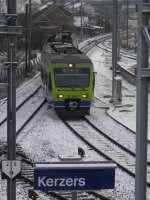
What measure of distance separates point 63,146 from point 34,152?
124cm

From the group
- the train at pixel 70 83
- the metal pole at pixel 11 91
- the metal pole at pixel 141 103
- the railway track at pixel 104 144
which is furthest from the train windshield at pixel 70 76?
the metal pole at pixel 141 103

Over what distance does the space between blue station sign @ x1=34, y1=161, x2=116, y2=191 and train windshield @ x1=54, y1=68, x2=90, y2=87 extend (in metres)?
A: 15.6

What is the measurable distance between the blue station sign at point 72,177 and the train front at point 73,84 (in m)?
15.5

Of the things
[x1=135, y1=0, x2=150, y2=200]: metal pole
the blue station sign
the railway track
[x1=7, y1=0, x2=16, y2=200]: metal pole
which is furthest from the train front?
[x1=135, y1=0, x2=150, y2=200]: metal pole

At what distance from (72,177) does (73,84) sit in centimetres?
1575

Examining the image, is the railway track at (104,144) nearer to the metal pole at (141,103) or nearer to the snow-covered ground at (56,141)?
the snow-covered ground at (56,141)

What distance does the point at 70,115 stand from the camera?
24047 mm

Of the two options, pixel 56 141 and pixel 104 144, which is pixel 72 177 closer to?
pixel 104 144

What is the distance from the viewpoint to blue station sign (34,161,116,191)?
7777 mm

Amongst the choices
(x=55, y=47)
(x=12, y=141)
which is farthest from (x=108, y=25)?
(x=12, y=141)

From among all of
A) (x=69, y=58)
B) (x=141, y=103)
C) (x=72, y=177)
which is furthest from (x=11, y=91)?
(x=69, y=58)

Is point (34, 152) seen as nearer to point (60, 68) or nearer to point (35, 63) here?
point (60, 68)

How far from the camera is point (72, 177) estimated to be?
25.7 ft

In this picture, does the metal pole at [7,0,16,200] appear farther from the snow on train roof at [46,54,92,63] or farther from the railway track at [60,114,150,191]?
the snow on train roof at [46,54,92,63]
